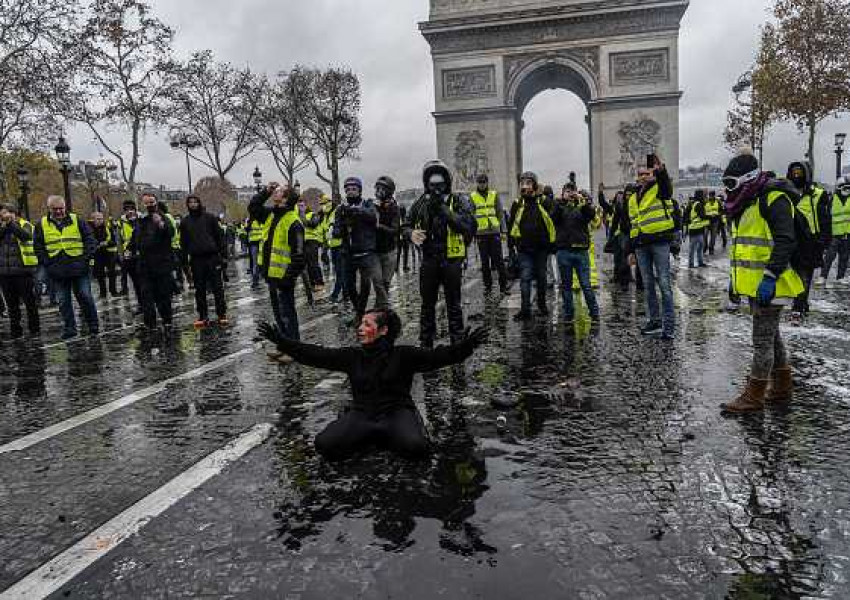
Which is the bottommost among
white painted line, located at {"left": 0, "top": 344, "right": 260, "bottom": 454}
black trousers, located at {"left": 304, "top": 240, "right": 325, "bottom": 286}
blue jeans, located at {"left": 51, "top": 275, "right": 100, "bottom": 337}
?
white painted line, located at {"left": 0, "top": 344, "right": 260, "bottom": 454}

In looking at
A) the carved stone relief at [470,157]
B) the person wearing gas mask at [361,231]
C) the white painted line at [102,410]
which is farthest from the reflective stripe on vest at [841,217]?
the carved stone relief at [470,157]

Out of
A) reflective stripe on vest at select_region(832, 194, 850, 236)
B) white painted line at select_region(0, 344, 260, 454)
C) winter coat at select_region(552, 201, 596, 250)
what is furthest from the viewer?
reflective stripe on vest at select_region(832, 194, 850, 236)

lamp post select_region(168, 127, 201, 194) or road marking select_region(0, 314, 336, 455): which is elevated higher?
lamp post select_region(168, 127, 201, 194)

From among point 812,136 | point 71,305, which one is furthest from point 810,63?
point 71,305

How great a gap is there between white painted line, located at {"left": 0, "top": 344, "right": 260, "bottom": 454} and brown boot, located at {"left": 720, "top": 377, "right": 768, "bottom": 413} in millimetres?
4498

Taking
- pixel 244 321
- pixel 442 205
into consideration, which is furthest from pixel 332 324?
pixel 442 205

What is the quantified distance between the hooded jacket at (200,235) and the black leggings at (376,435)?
598 cm

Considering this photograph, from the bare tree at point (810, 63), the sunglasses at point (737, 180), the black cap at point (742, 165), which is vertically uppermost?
the bare tree at point (810, 63)

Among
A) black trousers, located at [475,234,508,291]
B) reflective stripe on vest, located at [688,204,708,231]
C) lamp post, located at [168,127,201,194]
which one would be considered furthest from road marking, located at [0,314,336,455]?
lamp post, located at [168,127,201,194]

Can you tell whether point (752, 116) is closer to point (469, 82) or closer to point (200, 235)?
point (469, 82)

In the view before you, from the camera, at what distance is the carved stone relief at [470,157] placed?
33781 mm

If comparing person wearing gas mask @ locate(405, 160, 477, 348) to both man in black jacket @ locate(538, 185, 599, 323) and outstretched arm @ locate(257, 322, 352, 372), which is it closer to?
man in black jacket @ locate(538, 185, 599, 323)

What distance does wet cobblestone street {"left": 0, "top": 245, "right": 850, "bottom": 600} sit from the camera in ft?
8.71

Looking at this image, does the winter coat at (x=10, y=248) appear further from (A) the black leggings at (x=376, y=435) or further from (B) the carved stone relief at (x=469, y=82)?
(B) the carved stone relief at (x=469, y=82)
